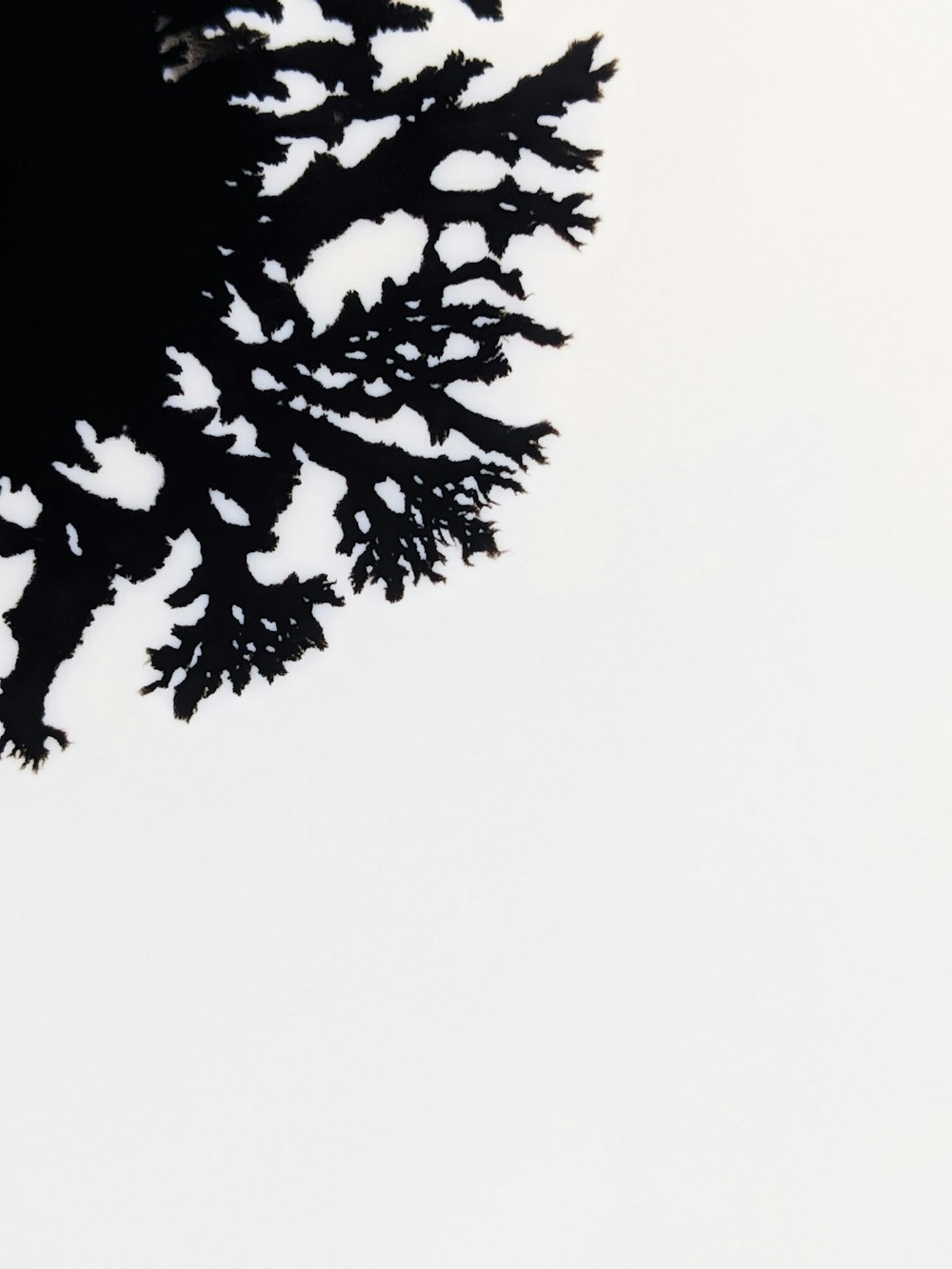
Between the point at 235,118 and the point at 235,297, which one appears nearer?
the point at 235,118

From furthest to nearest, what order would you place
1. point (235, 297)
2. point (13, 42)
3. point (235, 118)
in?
point (235, 297)
point (235, 118)
point (13, 42)

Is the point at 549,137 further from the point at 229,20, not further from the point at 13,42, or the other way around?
the point at 13,42

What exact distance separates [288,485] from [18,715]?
39.7 inches

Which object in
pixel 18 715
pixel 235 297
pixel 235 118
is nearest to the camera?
pixel 235 118

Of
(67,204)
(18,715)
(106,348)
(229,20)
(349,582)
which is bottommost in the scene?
(18,715)

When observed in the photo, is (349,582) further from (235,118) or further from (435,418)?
(235,118)

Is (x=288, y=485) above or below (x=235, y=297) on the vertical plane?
below

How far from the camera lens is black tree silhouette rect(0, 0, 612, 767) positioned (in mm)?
2191

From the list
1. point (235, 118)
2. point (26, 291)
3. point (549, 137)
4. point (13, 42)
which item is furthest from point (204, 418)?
point (549, 137)

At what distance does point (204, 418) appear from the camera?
2.50m

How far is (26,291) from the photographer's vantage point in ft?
7.20

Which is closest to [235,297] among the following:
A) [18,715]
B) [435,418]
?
[435,418]

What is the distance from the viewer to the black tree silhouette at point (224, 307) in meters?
2.19

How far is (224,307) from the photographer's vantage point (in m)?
2.41
